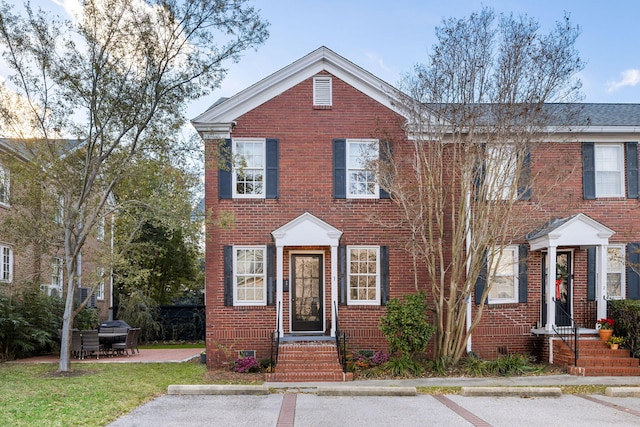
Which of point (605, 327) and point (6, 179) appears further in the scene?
point (605, 327)

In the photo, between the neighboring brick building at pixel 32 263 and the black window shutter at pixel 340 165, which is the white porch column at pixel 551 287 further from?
the neighboring brick building at pixel 32 263

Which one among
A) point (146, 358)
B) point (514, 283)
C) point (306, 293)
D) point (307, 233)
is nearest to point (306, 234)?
point (307, 233)

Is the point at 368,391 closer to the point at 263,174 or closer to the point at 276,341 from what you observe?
the point at 276,341

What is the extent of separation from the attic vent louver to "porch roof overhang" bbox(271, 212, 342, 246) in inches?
117

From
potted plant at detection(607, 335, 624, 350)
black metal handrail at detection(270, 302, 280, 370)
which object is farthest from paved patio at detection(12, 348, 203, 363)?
potted plant at detection(607, 335, 624, 350)

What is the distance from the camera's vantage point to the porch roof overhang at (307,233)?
13875 mm

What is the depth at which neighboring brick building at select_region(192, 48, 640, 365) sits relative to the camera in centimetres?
1412

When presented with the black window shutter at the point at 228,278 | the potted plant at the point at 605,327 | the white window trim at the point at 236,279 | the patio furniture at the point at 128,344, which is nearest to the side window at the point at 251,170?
the white window trim at the point at 236,279

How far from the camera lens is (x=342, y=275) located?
47.1ft

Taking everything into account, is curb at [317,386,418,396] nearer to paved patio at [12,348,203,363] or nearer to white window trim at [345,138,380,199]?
white window trim at [345,138,380,199]

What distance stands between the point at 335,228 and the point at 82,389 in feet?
21.5

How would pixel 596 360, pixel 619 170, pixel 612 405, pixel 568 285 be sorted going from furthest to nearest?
pixel 619 170
pixel 568 285
pixel 596 360
pixel 612 405

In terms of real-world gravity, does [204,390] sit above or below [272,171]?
below

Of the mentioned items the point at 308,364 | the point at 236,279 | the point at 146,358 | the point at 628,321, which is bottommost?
the point at 146,358
